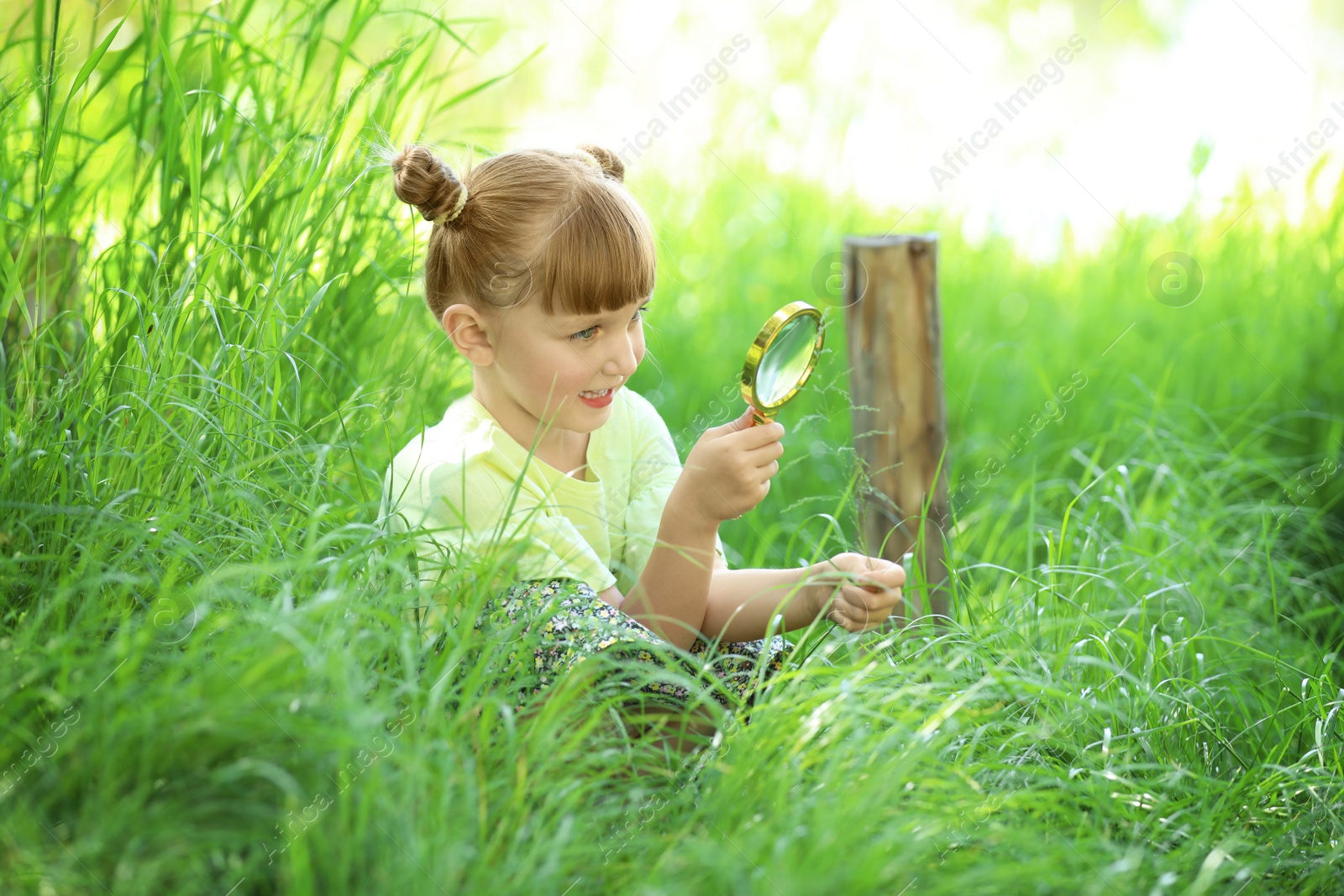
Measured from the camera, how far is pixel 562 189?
1868 mm

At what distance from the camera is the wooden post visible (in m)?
2.64

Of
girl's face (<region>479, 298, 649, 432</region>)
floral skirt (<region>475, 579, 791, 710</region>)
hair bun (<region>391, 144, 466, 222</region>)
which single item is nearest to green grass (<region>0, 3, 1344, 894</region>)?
floral skirt (<region>475, 579, 791, 710</region>)

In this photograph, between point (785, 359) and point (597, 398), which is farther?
point (597, 398)

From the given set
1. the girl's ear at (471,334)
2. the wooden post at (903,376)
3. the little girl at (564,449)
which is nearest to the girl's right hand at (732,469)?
the little girl at (564,449)

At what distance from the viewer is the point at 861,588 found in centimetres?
181

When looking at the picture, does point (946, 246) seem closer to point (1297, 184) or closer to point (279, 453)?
point (1297, 184)

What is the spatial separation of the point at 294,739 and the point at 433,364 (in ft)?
5.01

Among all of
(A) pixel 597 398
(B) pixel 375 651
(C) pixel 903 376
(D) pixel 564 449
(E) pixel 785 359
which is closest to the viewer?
(B) pixel 375 651

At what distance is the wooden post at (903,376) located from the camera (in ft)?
8.67

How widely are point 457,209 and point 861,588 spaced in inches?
35.5

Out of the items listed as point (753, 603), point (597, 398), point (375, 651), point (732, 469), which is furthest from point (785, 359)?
point (375, 651)

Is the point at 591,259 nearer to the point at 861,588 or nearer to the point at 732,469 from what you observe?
the point at 732,469

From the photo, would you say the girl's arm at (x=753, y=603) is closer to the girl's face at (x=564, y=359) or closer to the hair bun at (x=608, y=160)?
the girl's face at (x=564, y=359)

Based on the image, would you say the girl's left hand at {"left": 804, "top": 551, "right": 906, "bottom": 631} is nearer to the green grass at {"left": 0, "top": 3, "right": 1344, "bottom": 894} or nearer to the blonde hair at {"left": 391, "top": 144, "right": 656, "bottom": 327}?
the green grass at {"left": 0, "top": 3, "right": 1344, "bottom": 894}
